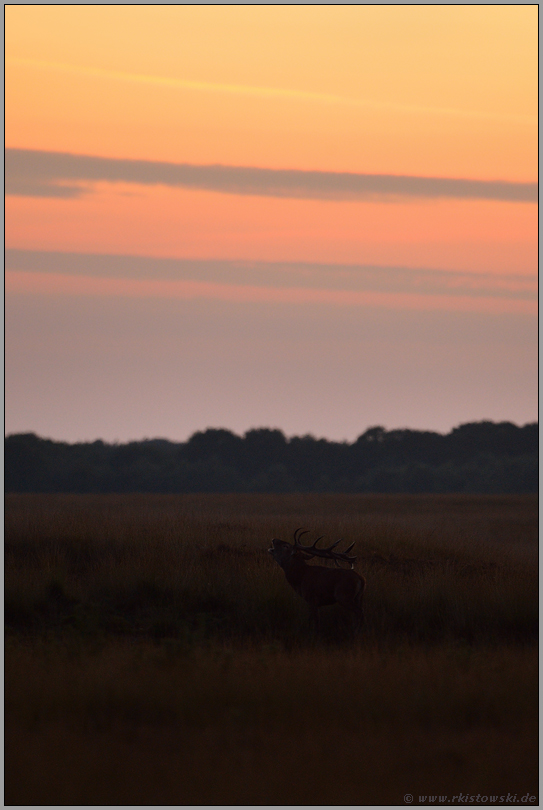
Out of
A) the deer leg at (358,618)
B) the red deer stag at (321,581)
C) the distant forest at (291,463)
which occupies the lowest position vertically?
the distant forest at (291,463)

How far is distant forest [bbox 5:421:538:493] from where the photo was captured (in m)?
69.9

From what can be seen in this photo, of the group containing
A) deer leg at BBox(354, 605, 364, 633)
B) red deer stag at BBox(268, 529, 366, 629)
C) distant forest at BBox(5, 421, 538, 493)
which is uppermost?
red deer stag at BBox(268, 529, 366, 629)

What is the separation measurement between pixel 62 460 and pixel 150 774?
66.4m

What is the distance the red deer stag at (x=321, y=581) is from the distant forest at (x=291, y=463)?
186ft

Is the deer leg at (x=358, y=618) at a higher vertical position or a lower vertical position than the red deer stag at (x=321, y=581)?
lower

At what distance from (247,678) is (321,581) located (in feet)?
9.86

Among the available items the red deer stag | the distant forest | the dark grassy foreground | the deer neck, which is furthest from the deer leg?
the distant forest

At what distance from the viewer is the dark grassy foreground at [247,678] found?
761 centimetres

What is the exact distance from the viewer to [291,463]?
80312mm

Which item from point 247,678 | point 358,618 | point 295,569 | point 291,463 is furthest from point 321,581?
point 291,463

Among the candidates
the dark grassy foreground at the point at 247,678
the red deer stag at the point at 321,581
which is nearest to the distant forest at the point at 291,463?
the dark grassy foreground at the point at 247,678

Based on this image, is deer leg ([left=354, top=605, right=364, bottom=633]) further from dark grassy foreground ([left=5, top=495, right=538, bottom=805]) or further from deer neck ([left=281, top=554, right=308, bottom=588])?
deer neck ([left=281, top=554, right=308, bottom=588])

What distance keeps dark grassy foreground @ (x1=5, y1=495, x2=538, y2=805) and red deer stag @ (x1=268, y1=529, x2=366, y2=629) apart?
487 mm

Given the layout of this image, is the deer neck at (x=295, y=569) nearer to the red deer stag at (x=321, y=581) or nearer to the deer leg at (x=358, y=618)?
the red deer stag at (x=321, y=581)
